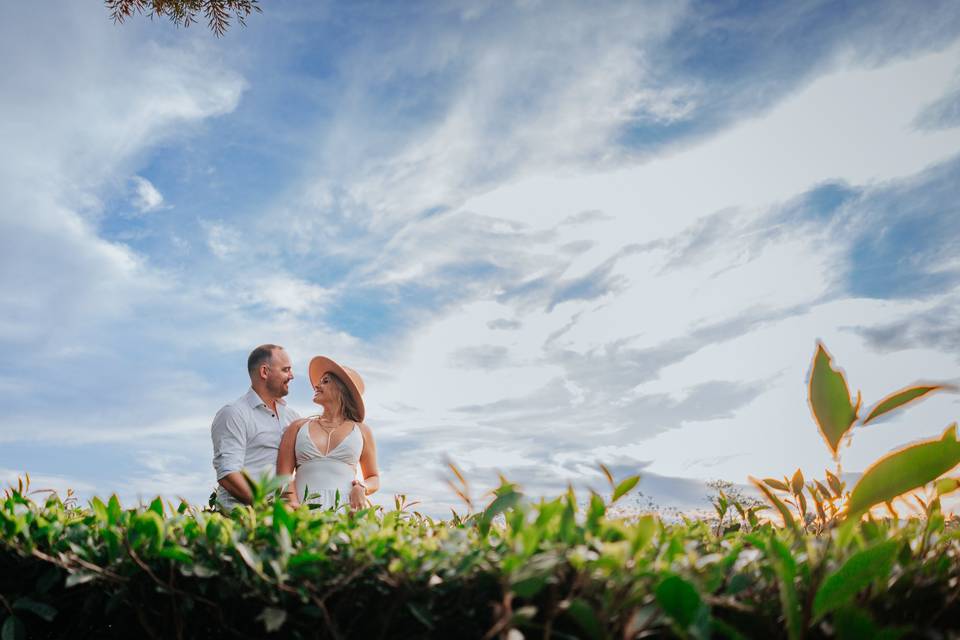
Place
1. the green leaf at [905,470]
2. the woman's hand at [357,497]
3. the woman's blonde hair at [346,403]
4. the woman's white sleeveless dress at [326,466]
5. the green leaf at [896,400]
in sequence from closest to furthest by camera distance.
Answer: the green leaf at [905,470]
the green leaf at [896,400]
the woman's hand at [357,497]
the woman's white sleeveless dress at [326,466]
the woman's blonde hair at [346,403]

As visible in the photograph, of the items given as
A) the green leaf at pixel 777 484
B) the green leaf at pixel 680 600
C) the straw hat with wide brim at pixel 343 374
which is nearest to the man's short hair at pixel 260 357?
the straw hat with wide brim at pixel 343 374

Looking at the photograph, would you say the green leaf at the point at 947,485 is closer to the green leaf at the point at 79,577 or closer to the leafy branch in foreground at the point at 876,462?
the leafy branch in foreground at the point at 876,462

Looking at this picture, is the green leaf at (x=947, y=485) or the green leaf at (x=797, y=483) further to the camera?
the green leaf at (x=797, y=483)

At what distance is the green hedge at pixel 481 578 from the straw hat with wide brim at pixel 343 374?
429 centimetres

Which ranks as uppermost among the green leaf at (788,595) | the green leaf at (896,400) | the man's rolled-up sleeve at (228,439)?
the man's rolled-up sleeve at (228,439)

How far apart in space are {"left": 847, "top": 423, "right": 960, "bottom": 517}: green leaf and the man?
4.82 m

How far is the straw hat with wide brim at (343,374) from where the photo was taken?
6465mm

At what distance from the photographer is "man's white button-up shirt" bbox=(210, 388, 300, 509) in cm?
618

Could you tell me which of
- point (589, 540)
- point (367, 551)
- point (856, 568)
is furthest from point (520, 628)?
point (856, 568)

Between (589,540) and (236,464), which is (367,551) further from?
(236,464)

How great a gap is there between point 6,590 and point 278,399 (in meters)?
4.90

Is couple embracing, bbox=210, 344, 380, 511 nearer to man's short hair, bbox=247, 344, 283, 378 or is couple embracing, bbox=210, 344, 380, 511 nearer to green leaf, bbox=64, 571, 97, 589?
man's short hair, bbox=247, 344, 283, 378

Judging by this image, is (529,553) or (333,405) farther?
(333,405)

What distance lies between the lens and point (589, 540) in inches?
56.7
